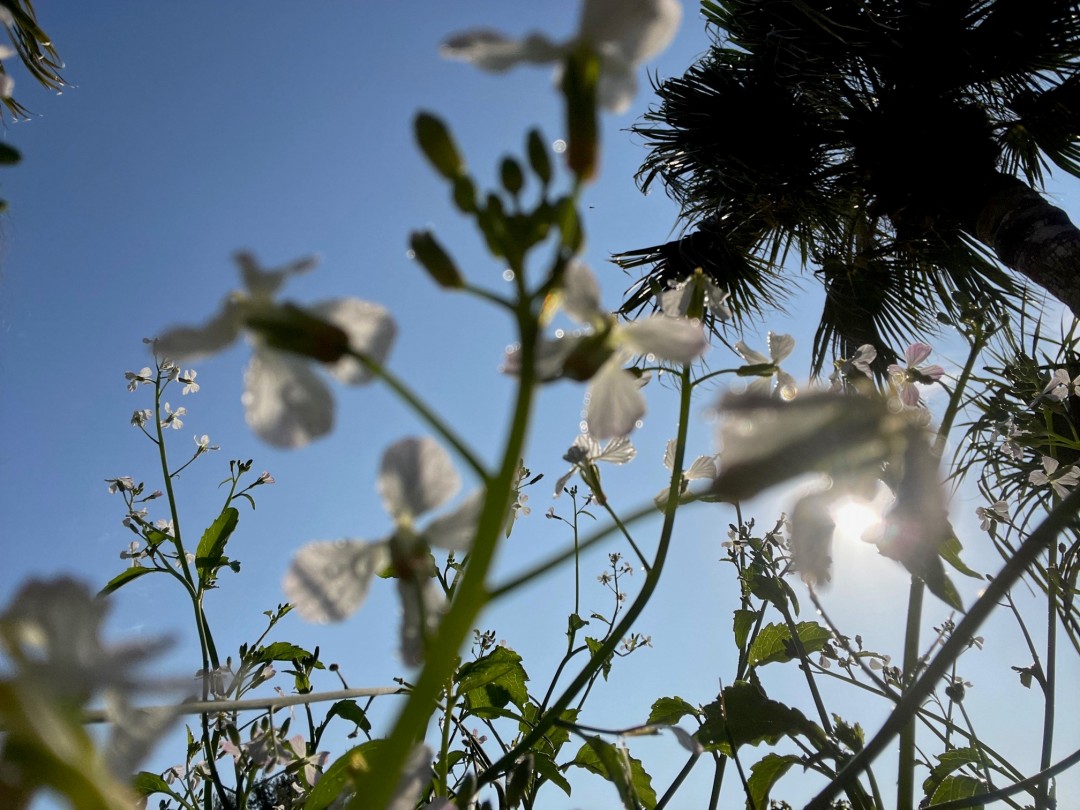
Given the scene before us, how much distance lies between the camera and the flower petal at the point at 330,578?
7.9 inches

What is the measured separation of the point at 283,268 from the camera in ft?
0.67

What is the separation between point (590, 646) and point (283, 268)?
0.63m

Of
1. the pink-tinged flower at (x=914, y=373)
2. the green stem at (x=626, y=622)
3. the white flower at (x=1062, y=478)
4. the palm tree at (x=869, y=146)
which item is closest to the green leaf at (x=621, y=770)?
the green stem at (x=626, y=622)

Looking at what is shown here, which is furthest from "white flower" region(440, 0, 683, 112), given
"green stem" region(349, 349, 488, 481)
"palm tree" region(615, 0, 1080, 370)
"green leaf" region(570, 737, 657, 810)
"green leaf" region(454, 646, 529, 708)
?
"palm tree" region(615, 0, 1080, 370)

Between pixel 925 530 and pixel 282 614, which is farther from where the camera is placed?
pixel 282 614

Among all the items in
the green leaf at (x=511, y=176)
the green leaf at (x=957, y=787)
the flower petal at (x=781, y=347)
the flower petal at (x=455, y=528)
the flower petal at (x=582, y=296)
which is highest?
the flower petal at (x=781, y=347)

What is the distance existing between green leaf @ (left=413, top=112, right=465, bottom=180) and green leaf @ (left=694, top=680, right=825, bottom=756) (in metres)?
0.43

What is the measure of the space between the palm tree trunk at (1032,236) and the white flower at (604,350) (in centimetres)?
229

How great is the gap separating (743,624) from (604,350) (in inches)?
21.8

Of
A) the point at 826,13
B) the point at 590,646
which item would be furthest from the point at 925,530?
the point at 826,13

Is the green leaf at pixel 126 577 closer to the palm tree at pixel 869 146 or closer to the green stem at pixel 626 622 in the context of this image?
the green stem at pixel 626 622

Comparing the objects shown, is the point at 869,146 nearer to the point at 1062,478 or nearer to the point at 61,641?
the point at 1062,478

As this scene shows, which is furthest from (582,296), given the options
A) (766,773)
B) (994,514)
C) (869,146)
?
(869,146)

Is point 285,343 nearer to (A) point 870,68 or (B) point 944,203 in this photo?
(B) point 944,203
